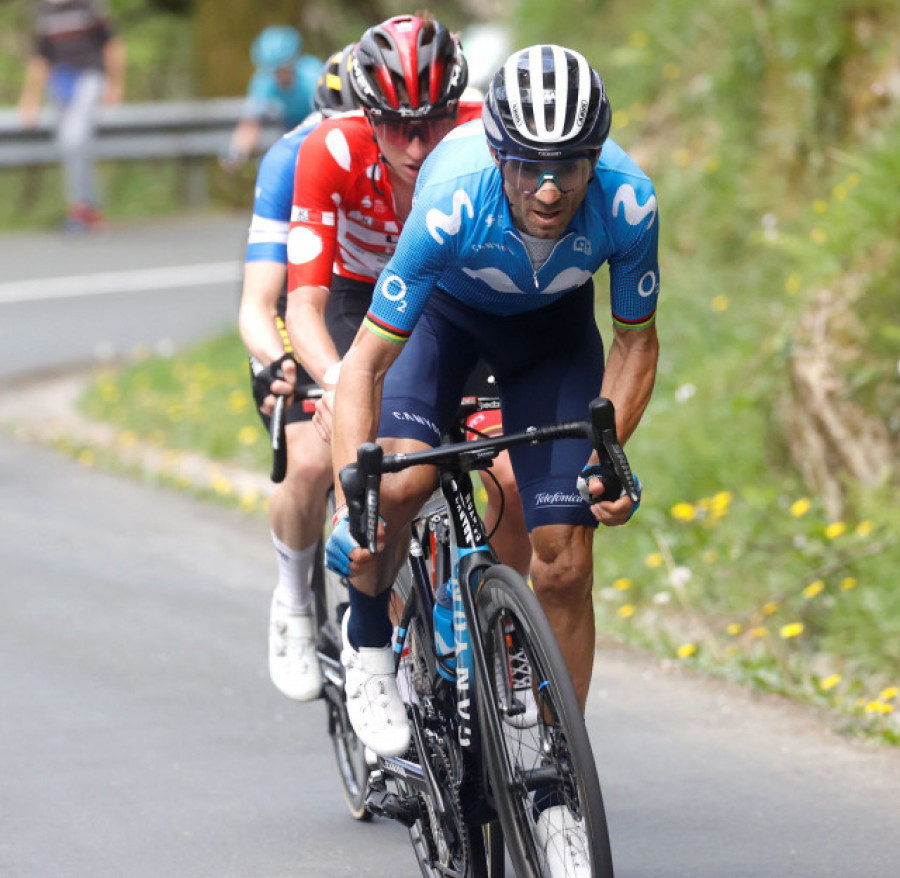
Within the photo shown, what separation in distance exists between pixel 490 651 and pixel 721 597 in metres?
3.34

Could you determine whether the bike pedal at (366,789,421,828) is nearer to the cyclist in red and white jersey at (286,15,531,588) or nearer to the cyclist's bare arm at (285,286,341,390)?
the cyclist in red and white jersey at (286,15,531,588)

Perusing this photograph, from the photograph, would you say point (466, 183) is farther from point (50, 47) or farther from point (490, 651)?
point (50, 47)

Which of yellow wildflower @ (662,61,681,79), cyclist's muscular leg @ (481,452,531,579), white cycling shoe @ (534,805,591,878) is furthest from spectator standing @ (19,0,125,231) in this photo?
white cycling shoe @ (534,805,591,878)

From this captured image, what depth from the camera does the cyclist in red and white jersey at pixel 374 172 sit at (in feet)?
16.1

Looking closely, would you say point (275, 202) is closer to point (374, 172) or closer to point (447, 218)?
point (374, 172)

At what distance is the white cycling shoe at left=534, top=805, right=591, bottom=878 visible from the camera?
3959 millimetres

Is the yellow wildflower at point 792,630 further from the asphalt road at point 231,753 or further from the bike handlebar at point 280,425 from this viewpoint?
the bike handlebar at point 280,425

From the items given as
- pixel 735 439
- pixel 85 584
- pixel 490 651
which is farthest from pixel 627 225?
pixel 85 584

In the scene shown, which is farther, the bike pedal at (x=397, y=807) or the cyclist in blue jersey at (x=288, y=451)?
the cyclist in blue jersey at (x=288, y=451)

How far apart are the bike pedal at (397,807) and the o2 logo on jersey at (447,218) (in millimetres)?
1551

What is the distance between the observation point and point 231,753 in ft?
19.8

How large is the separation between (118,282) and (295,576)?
1161cm

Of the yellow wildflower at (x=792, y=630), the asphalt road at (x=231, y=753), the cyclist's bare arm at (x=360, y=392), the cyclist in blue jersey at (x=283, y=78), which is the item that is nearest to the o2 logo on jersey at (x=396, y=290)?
the cyclist's bare arm at (x=360, y=392)

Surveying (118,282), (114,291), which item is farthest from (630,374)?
(118,282)
